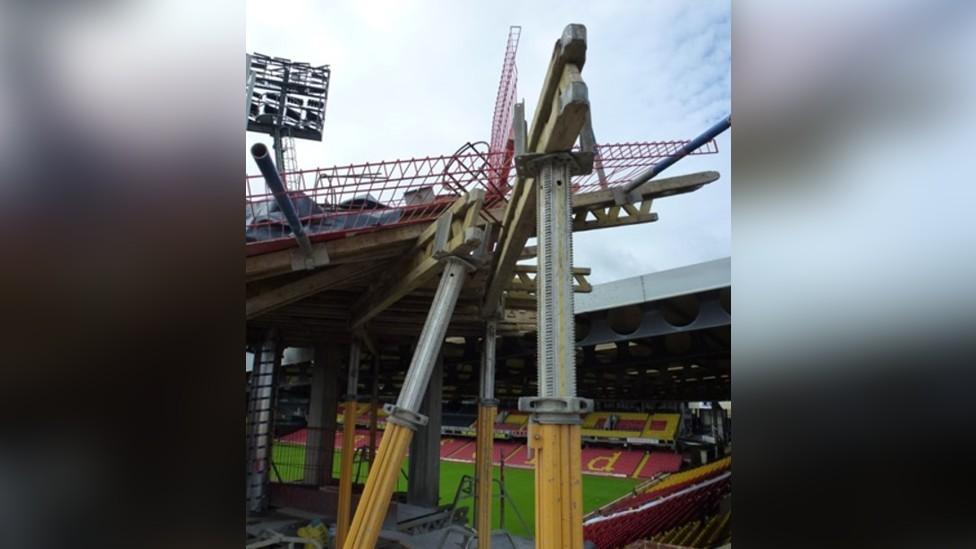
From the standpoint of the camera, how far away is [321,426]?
734 inches

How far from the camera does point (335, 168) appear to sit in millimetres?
9969

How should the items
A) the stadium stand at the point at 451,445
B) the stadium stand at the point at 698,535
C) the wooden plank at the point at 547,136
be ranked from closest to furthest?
1. the wooden plank at the point at 547,136
2. the stadium stand at the point at 698,535
3. the stadium stand at the point at 451,445

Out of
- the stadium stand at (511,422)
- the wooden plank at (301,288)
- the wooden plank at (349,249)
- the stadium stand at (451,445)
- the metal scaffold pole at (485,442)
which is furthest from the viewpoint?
the stadium stand at (511,422)

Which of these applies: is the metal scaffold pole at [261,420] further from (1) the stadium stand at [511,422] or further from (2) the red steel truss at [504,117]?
(1) the stadium stand at [511,422]

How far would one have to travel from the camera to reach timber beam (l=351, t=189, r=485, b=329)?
9.04 metres

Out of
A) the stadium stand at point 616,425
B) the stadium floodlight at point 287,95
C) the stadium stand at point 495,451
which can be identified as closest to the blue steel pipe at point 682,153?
the stadium floodlight at point 287,95

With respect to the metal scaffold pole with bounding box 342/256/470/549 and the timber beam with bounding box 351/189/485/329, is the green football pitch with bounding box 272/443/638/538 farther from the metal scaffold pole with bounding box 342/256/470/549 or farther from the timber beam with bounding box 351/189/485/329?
the metal scaffold pole with bounding box 342/256/470/549

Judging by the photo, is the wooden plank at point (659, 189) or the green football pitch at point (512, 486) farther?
the green football pitch at point (512, 486)

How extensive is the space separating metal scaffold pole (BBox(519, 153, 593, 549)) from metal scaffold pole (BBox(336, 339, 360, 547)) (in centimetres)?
941

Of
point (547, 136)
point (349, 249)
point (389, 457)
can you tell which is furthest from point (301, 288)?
point (547, 136)

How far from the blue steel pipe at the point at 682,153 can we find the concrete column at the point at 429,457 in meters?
10.2

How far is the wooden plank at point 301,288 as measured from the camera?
10562 millimetres

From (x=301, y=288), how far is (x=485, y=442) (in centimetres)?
537
